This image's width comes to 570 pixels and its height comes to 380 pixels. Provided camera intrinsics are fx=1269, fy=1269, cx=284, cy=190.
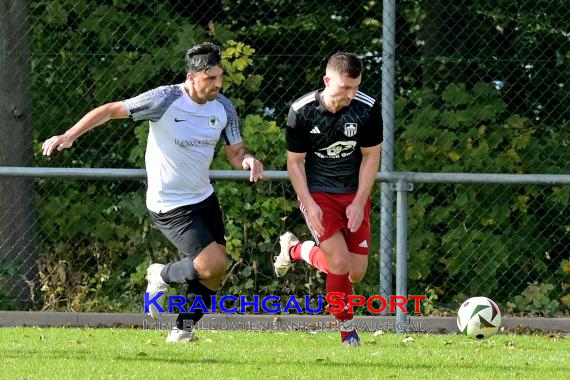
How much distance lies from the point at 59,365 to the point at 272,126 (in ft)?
12.4

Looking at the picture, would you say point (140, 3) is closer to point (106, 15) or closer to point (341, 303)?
point (106, 15)

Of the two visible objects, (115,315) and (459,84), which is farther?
(459,84)

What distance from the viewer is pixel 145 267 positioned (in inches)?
407

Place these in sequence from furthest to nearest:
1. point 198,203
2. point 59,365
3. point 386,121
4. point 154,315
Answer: point 386,121
point 154,315
point 198,203
point 59,365

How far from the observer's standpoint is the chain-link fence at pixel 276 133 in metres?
10.4

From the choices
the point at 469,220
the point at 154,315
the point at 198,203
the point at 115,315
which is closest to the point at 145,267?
the point at 115,315

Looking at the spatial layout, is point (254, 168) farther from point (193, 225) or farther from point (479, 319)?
point (479, 319)

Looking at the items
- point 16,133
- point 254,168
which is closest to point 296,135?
point 254,168

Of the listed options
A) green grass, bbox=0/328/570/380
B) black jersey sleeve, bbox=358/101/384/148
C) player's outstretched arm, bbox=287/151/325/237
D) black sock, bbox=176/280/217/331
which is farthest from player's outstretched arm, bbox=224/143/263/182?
green grass, bbox=0/328/570/380

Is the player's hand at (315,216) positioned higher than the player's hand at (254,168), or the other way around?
the player's hand at (254,168)

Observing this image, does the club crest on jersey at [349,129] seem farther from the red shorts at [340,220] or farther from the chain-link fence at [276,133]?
the chain-link fence at [276,133]

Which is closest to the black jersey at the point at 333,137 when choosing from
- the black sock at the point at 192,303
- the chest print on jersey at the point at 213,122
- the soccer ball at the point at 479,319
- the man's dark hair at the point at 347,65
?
the man's dark hair at the point at 347,65

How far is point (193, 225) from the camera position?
27.6 feet

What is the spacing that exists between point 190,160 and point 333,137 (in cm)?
97
